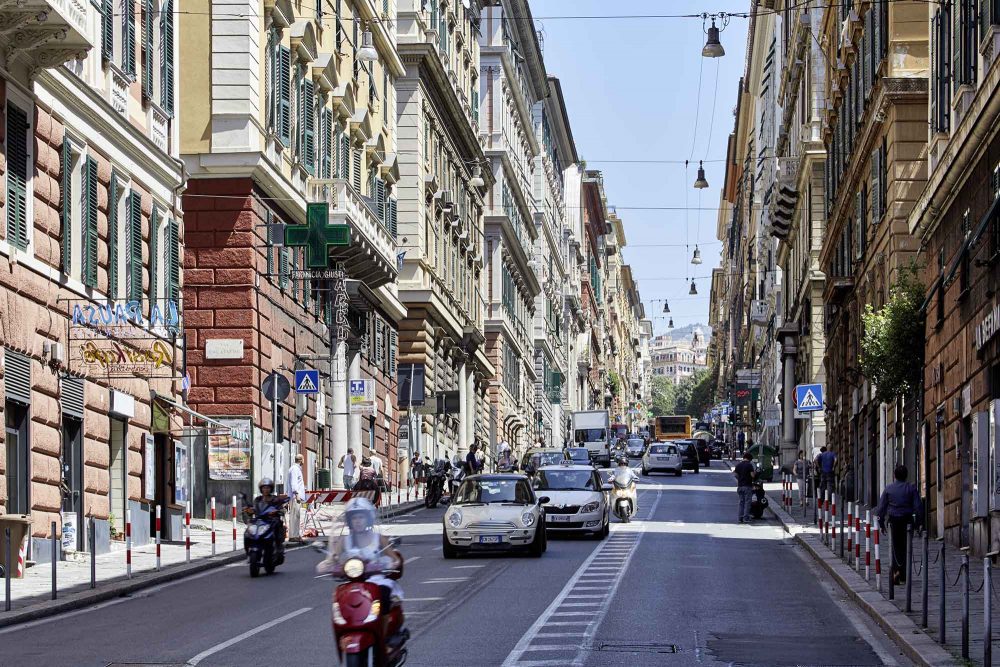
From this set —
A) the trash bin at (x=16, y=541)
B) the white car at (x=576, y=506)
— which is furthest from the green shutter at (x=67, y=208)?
the white car at (x=576, y=506)

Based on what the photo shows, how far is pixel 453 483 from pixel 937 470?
19.6 metres

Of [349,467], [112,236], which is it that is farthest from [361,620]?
[349,467]

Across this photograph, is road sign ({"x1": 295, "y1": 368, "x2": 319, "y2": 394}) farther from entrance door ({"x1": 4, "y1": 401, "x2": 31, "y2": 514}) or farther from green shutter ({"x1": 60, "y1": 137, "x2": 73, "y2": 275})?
entrance door ({"x1": 4, "y1": 401, "x2": 31, "y2": 514})

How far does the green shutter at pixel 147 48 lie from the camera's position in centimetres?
3045

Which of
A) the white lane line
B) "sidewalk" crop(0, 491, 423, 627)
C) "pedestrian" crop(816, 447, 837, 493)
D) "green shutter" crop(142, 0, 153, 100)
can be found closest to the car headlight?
the white lane line

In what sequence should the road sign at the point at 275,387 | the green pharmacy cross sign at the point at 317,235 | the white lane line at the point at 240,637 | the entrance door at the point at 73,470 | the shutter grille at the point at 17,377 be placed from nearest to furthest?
1. the white lane line at the point at 240,637
2. the shutter grille at the point at 17,377
3. the entrance door at the point at 73,470
4. the road sign at the point at 275,387
5. the green pharmacy cross sign at the point at 317,235

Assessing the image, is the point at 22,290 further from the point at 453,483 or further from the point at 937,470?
the point at 453,483

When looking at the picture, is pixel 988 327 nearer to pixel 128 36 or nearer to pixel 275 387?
pixel 275 387

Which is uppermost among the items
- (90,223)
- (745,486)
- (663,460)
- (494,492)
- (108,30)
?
(108,30)

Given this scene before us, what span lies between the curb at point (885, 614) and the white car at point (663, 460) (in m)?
46.8

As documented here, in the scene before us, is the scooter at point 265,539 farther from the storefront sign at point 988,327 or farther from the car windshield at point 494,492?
the storefront sign at point 988,327

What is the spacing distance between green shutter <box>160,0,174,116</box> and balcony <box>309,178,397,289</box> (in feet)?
29.8

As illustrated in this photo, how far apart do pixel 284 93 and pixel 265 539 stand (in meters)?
17.4

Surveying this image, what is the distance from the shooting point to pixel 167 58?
32219 mm
